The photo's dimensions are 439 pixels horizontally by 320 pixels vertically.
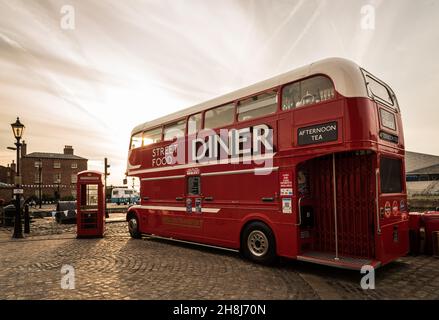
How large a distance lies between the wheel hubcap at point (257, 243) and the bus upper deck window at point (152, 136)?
506cm

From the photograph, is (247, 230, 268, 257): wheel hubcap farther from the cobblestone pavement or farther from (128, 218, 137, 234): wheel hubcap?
(128, 218, 137, 234): wheel hubcap

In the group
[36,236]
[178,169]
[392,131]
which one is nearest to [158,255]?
[178,169]

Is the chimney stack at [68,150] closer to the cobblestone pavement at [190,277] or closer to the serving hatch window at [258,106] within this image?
the cobblestone pavement at [190,277]

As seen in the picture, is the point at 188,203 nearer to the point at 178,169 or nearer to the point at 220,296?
the point at 178,169

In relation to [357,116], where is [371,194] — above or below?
below

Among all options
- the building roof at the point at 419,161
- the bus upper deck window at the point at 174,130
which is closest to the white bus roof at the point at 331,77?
the bus upper deck window at the point at 174,130

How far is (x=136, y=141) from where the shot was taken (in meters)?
12.5

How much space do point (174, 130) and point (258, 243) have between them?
4798 millimetres

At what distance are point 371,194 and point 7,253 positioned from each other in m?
9.97

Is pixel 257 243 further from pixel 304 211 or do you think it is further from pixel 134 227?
pixel 134 227

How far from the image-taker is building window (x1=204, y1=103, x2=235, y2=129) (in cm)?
875

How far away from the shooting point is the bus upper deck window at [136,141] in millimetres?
12274
